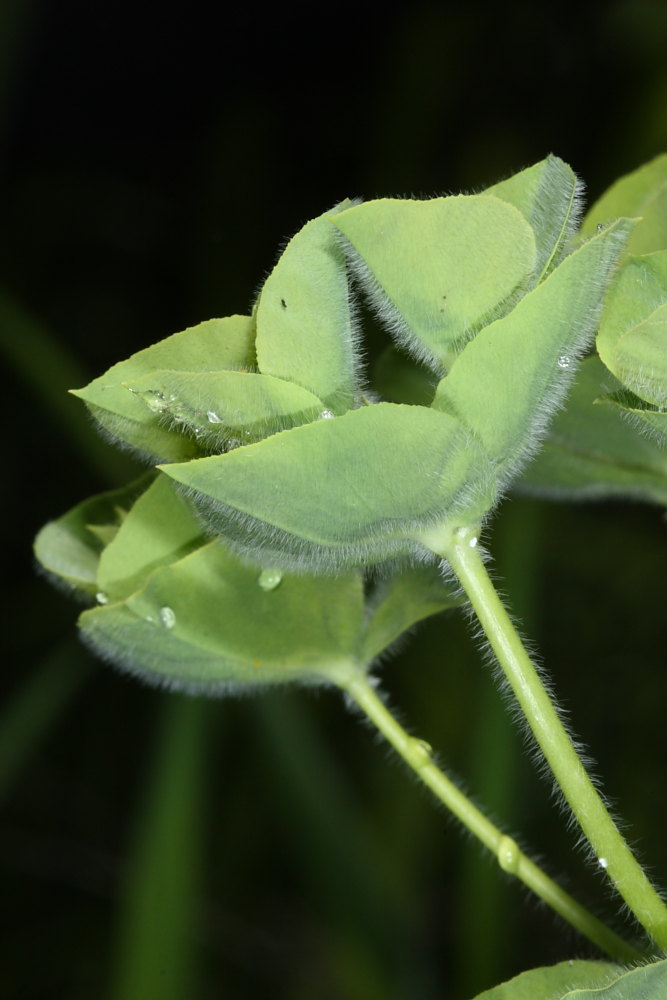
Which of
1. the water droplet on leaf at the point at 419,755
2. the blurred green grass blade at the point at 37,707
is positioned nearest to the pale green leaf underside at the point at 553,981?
the water droplet on leaf at the point at 419,755

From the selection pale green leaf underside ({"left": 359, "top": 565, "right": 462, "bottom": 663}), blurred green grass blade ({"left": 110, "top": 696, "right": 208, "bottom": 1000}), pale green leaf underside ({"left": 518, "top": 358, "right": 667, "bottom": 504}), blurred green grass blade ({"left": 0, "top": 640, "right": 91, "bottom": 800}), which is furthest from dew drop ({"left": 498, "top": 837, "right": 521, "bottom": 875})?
blurred green grass blade ({"left": 0, "top": 640, "right": 91, "bottom": 800})

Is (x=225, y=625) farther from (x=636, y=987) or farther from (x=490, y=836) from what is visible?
(x=636, y=987)

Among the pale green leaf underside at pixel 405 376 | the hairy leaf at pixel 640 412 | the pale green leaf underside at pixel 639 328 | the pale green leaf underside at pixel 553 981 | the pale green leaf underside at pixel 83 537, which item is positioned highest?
the pale green leaf underside at pixel 639 328

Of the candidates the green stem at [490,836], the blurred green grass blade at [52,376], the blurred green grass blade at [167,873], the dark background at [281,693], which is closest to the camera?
the green stem at [490,836]

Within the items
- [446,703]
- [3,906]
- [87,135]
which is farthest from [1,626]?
[87,135]

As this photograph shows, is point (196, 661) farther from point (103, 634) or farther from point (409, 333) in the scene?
point (409, 333)

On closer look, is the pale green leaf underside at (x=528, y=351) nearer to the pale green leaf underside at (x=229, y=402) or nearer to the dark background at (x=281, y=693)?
the pale green leaf underside at (x=229, y=402)

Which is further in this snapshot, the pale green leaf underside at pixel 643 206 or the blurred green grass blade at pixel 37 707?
the blurred green grass blade at pixel 37 707

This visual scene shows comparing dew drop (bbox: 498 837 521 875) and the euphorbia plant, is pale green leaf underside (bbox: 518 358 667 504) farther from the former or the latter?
dew drop (bbox: 498 837 521 875)
